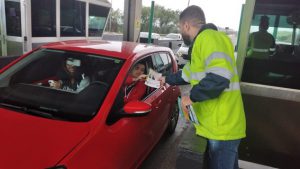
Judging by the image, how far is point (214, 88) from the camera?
2057 mm

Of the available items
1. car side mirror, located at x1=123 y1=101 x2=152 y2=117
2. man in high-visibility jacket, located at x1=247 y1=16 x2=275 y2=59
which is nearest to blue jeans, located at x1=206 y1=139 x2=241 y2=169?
car side mirror, located at x1=123 y1=101 x2=152 y2=117

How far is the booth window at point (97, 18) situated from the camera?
9.30m

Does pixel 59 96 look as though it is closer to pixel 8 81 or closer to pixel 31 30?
pixel 8 81

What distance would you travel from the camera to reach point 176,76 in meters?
2.72

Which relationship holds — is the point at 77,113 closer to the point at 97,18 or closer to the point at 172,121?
the point at 172,121

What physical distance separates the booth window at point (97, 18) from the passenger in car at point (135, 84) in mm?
6471

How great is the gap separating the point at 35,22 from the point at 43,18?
270 mm

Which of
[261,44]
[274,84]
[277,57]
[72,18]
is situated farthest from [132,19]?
[274,84]

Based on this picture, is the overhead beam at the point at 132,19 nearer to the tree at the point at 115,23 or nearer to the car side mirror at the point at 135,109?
the car side mirror at the point at 135,109

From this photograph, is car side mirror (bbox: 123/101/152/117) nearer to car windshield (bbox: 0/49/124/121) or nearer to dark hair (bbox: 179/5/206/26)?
car windshield (bbox: 0/49/124/121)

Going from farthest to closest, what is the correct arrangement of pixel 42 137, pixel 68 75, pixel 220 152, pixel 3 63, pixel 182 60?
pixel 182 60
pixel 3 63
pixel 68 75
pixel 220 152
pixel 42 137

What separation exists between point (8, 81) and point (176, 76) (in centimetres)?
175

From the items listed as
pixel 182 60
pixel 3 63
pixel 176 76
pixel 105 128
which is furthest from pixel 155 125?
pixel 182 60

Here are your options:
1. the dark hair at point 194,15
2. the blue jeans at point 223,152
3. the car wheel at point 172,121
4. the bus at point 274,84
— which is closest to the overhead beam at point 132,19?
the car wheel at point 172,121
